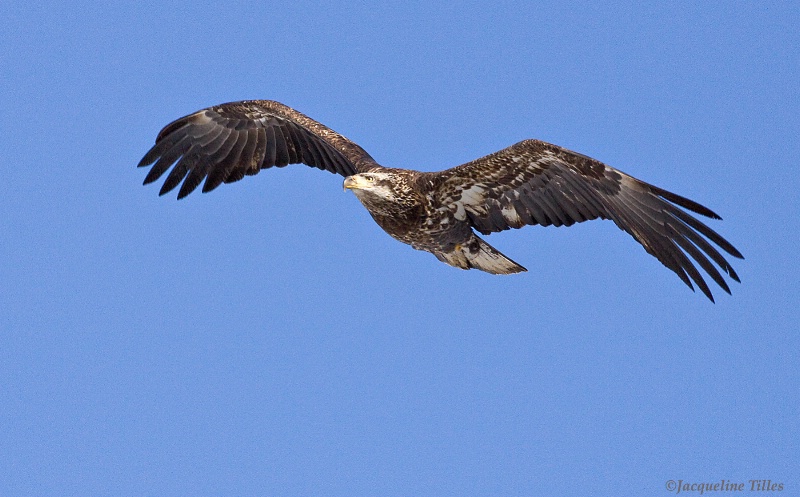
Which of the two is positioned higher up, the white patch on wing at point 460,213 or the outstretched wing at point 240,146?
the outstretched wing at point 240,146

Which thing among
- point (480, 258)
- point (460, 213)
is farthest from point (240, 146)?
point (480, 258)

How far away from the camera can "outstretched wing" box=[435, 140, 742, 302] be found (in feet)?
35.3

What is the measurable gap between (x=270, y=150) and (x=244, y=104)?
705 mm

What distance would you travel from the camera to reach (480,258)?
1314 centimetres

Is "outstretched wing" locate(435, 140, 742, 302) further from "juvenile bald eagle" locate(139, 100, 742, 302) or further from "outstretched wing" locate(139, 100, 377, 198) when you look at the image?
"outstretched wing" locate(139, 100, 377, 198)

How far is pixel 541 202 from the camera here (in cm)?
1210

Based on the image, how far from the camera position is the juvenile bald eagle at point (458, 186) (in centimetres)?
1104

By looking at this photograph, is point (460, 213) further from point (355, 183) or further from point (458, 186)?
point (355, 183)

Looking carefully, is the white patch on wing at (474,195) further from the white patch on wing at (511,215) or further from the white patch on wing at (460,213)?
the white patch on wing at (511,215)

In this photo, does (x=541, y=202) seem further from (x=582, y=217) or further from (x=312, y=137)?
(x=312, y=137)

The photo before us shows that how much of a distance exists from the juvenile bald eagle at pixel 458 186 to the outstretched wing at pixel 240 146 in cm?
1

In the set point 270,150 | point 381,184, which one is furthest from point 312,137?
point 381,184

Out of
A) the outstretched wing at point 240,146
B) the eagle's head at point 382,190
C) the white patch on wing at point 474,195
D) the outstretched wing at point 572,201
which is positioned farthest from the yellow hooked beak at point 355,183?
the outstretched wing at point 240,146

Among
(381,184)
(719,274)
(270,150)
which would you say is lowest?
(719,274)
